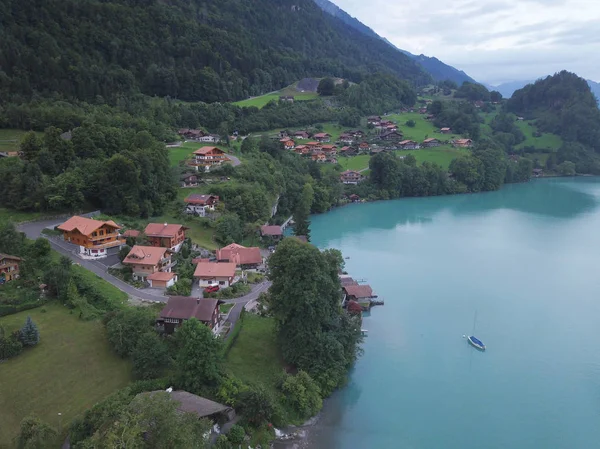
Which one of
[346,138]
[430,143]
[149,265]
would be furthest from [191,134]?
[430,143]

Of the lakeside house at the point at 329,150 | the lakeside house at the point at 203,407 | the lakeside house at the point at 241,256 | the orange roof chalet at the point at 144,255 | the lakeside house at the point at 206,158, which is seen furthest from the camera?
the lakeside house at the point at 329,150

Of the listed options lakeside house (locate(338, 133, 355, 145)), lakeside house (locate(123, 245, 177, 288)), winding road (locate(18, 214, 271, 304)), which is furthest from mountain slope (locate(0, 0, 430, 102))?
lakeside house (locate(123, 245, 177, 288))

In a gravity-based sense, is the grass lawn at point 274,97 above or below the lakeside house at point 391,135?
above

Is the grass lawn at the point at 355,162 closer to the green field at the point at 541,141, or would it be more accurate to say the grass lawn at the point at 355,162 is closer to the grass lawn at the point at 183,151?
the grass lawn at the point at 183,151

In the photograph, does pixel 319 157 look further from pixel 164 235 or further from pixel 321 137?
pixel 164 235

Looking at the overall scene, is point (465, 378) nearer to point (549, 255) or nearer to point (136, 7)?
point (549, 255)

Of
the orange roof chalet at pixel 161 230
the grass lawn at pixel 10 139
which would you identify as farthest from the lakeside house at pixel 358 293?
the grass lawn at pixel 10 139
